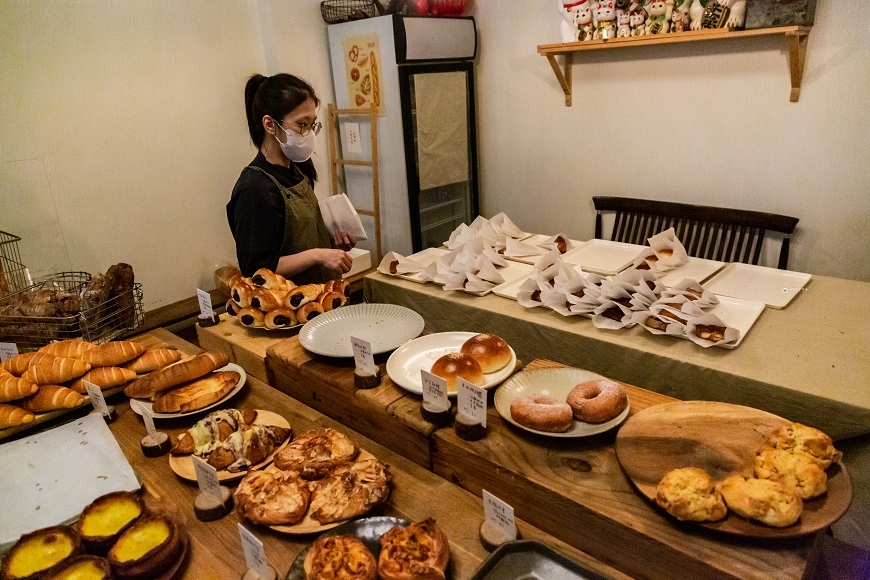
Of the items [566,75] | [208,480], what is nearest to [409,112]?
[566,75]

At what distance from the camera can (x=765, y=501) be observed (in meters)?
0.83

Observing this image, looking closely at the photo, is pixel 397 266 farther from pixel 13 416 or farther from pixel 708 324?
pixel 13 416

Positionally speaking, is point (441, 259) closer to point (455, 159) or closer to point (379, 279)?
point (379, 279)

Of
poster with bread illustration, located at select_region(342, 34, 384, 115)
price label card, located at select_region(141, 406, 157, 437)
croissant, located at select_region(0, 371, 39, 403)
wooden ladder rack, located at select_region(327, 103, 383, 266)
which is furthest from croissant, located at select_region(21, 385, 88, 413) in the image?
poster with bread illustration, located at select_region(342, 34, 384, 115)

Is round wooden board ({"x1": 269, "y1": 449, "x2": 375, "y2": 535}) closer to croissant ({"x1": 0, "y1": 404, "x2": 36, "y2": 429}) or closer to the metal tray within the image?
the metal tray

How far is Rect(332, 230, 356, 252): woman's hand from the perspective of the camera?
232 centimetres

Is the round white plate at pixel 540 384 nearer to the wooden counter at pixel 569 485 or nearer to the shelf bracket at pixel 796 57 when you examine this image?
the wooden counter at pixel 569 485

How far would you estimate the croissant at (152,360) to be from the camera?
1522 millimetres

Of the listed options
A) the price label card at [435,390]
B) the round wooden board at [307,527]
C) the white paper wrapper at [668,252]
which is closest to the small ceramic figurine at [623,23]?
the white paper wrapper at [668,252]

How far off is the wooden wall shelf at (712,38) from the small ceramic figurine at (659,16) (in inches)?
3.7

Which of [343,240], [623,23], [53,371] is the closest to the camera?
[53,371]

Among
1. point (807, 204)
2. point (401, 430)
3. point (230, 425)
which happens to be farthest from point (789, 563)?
point (807, 204)

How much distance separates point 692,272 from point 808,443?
1268 mm

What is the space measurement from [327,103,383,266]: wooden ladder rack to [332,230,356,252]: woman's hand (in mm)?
1189
